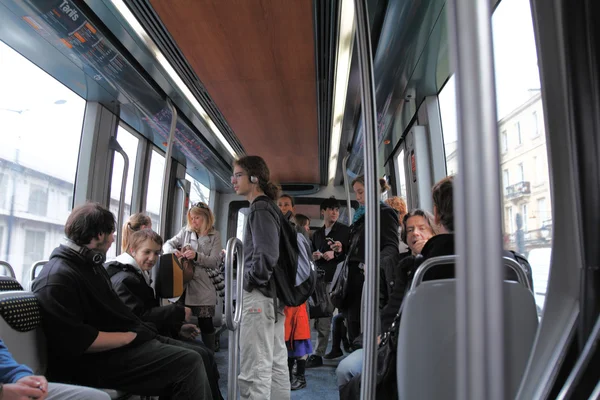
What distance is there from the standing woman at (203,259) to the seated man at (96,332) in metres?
1.69

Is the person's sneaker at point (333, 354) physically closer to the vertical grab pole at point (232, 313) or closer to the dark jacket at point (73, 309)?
the vertical grab pole at point (232, 313)

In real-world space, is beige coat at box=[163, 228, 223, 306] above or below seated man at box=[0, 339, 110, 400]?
above

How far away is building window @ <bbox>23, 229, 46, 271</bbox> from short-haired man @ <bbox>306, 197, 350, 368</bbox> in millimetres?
2416

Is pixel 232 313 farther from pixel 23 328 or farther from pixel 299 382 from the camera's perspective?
pixel 299 382

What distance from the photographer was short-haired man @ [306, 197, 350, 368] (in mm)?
4535

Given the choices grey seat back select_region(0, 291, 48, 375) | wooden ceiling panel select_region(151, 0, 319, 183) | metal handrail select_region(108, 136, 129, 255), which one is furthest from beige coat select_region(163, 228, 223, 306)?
grey seat back select_region(0, 291, 48, 375)

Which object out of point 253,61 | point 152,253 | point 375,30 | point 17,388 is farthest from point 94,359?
point 375,30

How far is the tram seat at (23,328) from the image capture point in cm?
168

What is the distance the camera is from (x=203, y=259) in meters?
3.93

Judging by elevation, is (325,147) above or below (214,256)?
above

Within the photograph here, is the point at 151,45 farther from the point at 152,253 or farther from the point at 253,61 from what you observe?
the point at 152,253

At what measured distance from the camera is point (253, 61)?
11.3ft

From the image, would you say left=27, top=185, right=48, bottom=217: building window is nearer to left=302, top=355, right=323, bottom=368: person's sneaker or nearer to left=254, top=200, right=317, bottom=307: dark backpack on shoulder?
left=254, top=200, right=317, bottom=307: dark backpack on shoulder

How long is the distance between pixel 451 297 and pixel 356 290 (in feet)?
6.91
